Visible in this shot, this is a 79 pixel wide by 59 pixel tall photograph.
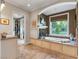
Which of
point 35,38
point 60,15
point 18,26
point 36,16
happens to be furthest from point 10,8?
point 18,26

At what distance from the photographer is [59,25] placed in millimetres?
7285

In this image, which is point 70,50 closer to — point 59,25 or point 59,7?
point 59,25

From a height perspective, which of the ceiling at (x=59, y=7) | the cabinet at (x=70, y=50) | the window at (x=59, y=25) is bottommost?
the cabinet at (x=70, y=50)

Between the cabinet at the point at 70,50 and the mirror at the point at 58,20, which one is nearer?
the cabinet at the point at 70,50

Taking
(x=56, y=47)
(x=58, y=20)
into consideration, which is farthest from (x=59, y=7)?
(x=56, y=47)

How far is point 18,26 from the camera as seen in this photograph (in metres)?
15.2

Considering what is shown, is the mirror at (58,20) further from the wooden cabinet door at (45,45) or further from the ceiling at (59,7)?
the wooden cabinet door at (45,45)

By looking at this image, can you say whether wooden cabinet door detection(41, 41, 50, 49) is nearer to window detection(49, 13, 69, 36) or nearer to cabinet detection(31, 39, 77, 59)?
cabinet detection(31, 39, 77, 59)

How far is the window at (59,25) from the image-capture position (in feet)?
21.7

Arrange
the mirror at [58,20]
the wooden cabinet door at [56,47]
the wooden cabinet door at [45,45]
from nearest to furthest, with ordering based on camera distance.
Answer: the wooden cabinet door at [56,47] → the mirror at [58,20] → the wooden cabinet door at [45,45]

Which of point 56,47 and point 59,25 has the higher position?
point 59,25

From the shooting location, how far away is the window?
662 centimetres

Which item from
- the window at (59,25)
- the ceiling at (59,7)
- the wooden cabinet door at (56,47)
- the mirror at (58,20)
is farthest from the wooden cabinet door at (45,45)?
the ceiling at (59,7)

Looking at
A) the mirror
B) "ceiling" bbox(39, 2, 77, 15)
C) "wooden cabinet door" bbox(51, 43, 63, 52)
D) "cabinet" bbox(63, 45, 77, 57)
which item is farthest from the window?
"cabinet" bbox(63, 45, 77, 57)
